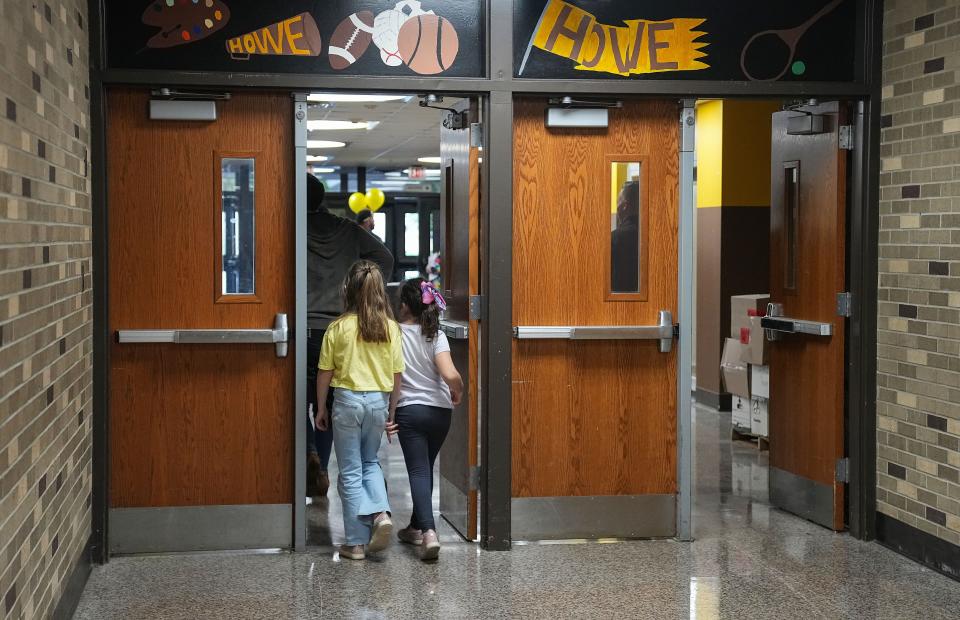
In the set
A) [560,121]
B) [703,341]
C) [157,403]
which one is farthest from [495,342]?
[703,341]

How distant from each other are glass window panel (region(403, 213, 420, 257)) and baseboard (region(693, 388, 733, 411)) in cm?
841

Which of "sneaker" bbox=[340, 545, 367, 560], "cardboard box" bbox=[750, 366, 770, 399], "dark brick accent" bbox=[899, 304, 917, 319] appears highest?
"dark brick accent" bbox=[899, 304, 917, 319]

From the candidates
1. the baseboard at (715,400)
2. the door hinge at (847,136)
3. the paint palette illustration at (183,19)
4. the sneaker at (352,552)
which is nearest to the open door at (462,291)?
the sneaker at (352,552)

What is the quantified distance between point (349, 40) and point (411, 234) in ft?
42.1

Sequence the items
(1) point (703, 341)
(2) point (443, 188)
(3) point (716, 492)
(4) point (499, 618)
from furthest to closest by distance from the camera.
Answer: (1) point (703, 341) → (3) point (716, 492) → (2) point (443, 188) → (4) point (499, 618)

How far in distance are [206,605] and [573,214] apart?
2.33 metres

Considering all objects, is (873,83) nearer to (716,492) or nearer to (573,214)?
(573,214)

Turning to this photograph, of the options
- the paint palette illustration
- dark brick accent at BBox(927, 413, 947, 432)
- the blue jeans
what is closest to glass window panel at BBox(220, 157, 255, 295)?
the paint palette illustration

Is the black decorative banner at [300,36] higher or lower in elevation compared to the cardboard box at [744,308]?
higher

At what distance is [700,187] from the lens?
10.1m

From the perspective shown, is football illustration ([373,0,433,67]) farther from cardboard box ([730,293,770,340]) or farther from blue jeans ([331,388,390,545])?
cardboard box ([730,293,770,340])

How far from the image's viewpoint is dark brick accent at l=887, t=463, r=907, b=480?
5078 mm

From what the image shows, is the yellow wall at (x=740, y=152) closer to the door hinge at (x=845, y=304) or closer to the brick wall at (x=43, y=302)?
the door hinge at (x=845, y=304)

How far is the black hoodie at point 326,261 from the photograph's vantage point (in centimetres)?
600
